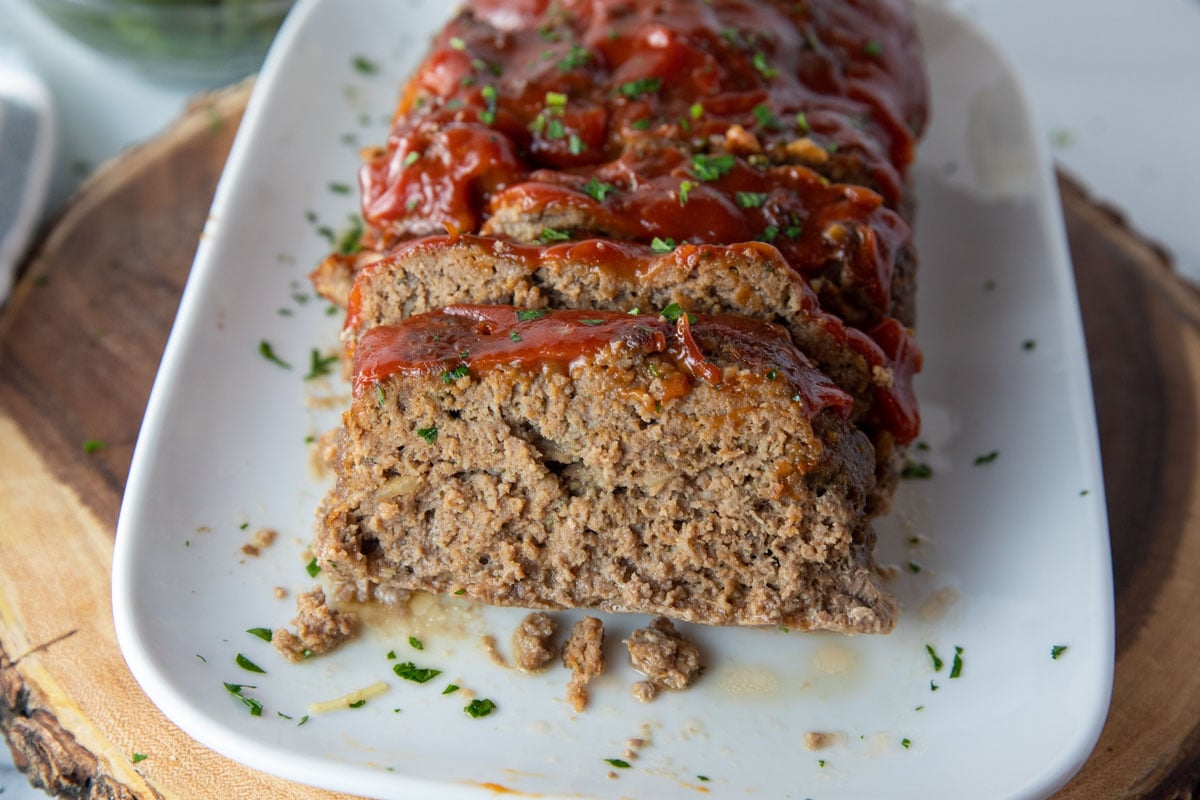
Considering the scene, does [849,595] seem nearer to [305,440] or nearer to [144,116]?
[305,440]

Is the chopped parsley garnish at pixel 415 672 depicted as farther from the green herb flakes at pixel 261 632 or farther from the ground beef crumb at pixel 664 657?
the ground beef crumb at pixel 664 657

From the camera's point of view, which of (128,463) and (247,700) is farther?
(128,463)

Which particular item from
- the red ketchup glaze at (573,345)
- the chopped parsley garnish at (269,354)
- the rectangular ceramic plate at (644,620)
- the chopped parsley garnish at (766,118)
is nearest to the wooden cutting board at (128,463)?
the rectangular ceramic plate at (644,620)

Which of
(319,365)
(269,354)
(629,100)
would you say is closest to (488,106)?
(629,100)

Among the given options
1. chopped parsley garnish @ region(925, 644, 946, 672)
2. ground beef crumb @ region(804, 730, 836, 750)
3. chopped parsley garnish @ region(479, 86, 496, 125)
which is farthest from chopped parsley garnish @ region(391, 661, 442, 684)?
chopped parsley garnish @ region(479, 86, 496, 125)

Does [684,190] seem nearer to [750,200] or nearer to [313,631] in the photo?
[750,200]

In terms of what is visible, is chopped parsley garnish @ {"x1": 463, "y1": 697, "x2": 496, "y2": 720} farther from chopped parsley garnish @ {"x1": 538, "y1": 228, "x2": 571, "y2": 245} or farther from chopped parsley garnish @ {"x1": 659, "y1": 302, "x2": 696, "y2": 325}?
chopped parsley garnish @ {"x1": 538, "y1": 228, "x2": 571, "y2": 245}

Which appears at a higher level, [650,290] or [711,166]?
[711,166]
